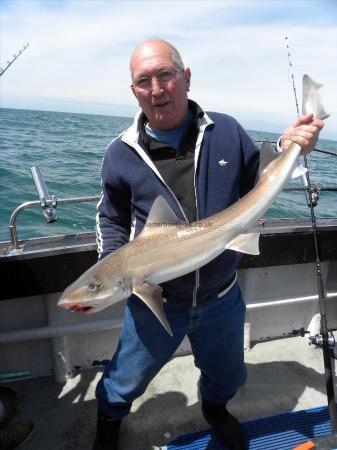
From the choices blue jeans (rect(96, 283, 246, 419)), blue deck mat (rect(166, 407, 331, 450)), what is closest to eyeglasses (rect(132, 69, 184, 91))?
blue jeans (rect(96, 283, 246, 419))

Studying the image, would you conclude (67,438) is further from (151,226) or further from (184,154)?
(184,154)

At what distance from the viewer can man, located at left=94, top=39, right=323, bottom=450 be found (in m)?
2.57

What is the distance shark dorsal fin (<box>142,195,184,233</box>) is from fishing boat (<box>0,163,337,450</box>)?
47.4 inches

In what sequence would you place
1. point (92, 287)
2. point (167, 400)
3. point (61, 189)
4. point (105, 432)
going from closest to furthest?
1. point (92, 287)
2. point (105, 432)
3. point (167, 400)
4. point (61, 189)

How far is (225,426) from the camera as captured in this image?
320cm

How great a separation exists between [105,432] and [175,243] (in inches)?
66.8

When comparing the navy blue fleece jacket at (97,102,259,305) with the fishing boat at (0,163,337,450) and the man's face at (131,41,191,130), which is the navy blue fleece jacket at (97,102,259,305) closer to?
the man's face at (131,41,191,130)

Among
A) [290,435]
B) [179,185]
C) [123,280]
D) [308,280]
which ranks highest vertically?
[179,185]

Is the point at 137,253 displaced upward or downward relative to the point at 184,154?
downward

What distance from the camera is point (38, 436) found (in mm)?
3346

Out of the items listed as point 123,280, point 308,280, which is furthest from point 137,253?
point 308,280

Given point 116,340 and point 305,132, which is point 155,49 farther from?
point 116,340

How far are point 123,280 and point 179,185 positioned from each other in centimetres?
73

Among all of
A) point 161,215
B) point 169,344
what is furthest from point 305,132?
point 169,344
